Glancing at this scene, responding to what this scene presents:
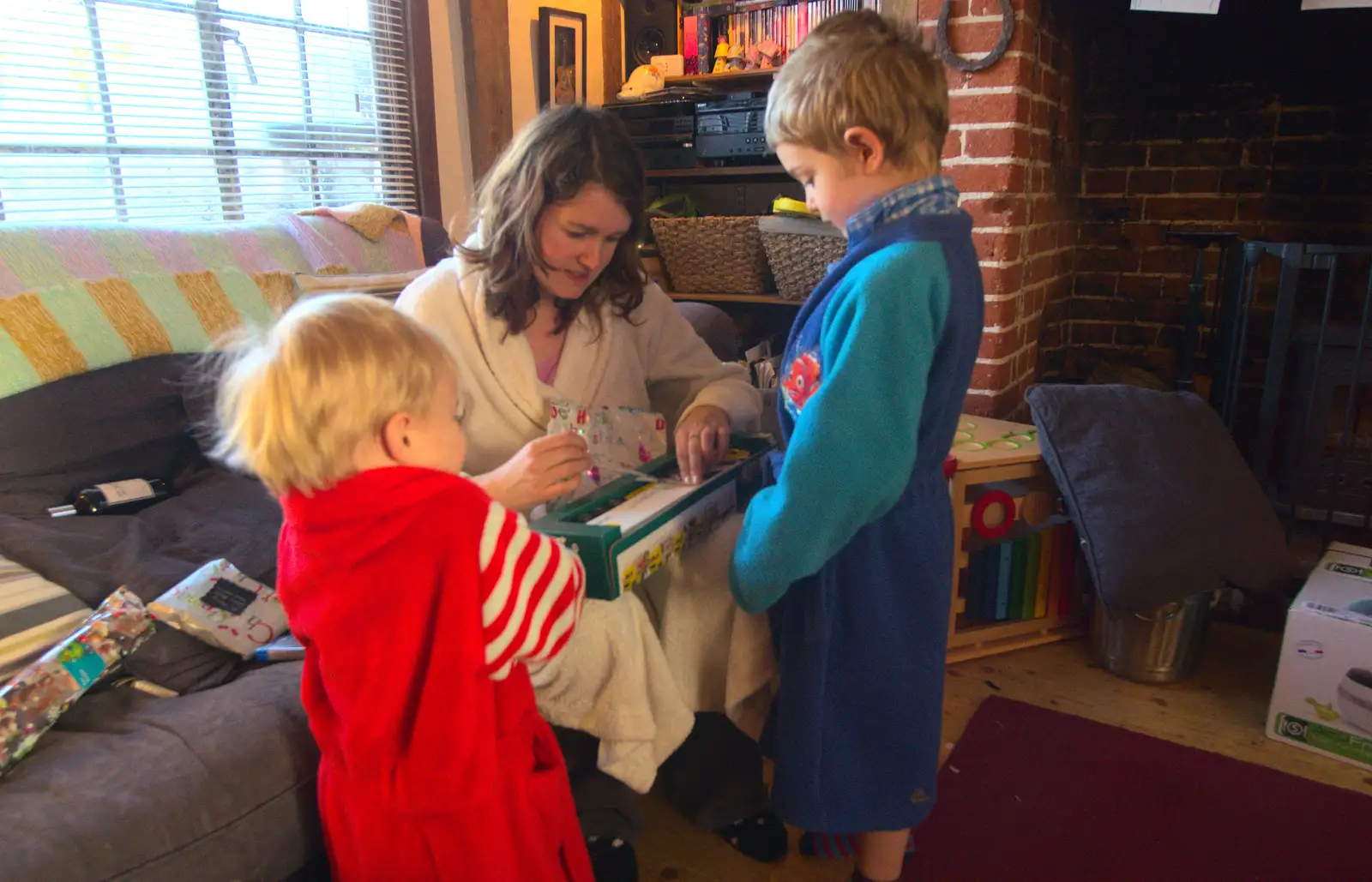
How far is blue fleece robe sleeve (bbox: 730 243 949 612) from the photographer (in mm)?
961

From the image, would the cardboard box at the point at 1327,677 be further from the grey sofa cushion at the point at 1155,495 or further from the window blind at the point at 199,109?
the window blind at the point at 199,109

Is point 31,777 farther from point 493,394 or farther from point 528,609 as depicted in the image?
point 493,394

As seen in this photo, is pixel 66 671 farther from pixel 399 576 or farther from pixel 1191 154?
pixel 1191 154

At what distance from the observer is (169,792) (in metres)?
0.95

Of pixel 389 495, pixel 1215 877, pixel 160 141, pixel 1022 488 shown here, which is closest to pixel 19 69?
pixel 160 141

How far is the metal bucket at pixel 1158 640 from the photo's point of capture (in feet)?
5.75

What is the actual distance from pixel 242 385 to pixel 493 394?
0.52m

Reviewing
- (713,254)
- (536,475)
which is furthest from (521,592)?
(713,254)

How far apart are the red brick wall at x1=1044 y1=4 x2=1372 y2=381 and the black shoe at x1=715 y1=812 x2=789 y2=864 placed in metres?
1.66

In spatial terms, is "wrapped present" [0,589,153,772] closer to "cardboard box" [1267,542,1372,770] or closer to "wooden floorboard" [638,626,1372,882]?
"wooden floorboard" [638,626,1372,882]

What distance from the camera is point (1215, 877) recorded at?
1.30 meters

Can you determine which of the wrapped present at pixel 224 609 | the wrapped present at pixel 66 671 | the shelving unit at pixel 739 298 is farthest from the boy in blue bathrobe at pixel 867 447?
the shelving unit at pixel 739 298

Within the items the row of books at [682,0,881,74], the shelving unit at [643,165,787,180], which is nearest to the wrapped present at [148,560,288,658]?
the shelving unit at [643,165,787,180]

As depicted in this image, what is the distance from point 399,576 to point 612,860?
665 mm
